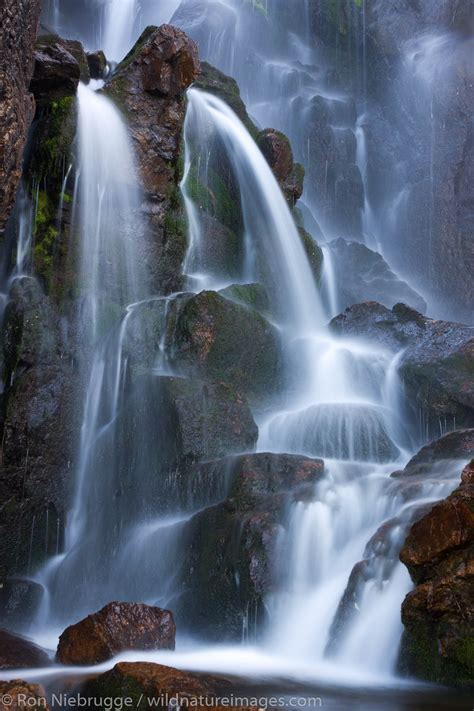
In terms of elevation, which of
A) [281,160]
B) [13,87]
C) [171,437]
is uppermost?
[281,160]

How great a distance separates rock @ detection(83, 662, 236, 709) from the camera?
4426 mm

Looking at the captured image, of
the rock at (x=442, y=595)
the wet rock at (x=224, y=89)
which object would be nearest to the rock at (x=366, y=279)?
the wet rock at (x=224, y=89)

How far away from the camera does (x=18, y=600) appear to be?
9.89 metres

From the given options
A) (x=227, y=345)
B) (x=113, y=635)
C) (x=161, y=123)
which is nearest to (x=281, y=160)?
(x=161, y=123)

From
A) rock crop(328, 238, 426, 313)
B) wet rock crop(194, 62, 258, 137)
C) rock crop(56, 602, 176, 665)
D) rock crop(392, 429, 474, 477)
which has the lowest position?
rock crop(56, 602, 176, 665)

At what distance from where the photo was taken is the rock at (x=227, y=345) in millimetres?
12383

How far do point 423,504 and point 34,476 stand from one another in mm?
6499

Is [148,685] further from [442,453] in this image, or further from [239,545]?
[442,453]

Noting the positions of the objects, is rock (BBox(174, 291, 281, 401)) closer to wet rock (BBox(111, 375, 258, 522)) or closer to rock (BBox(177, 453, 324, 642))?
wet rock (BBox(111, 375, 258, 522))

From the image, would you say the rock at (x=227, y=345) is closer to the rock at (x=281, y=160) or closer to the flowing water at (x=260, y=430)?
the flowing water at (x=260, y=430)

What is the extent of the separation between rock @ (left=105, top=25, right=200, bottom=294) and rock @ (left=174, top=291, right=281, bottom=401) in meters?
2.23

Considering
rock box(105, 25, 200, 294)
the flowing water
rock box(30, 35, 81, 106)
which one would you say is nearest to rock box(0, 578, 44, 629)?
the flowing water

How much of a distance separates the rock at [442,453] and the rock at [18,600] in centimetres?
547

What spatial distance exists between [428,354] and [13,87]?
8.43 metres
